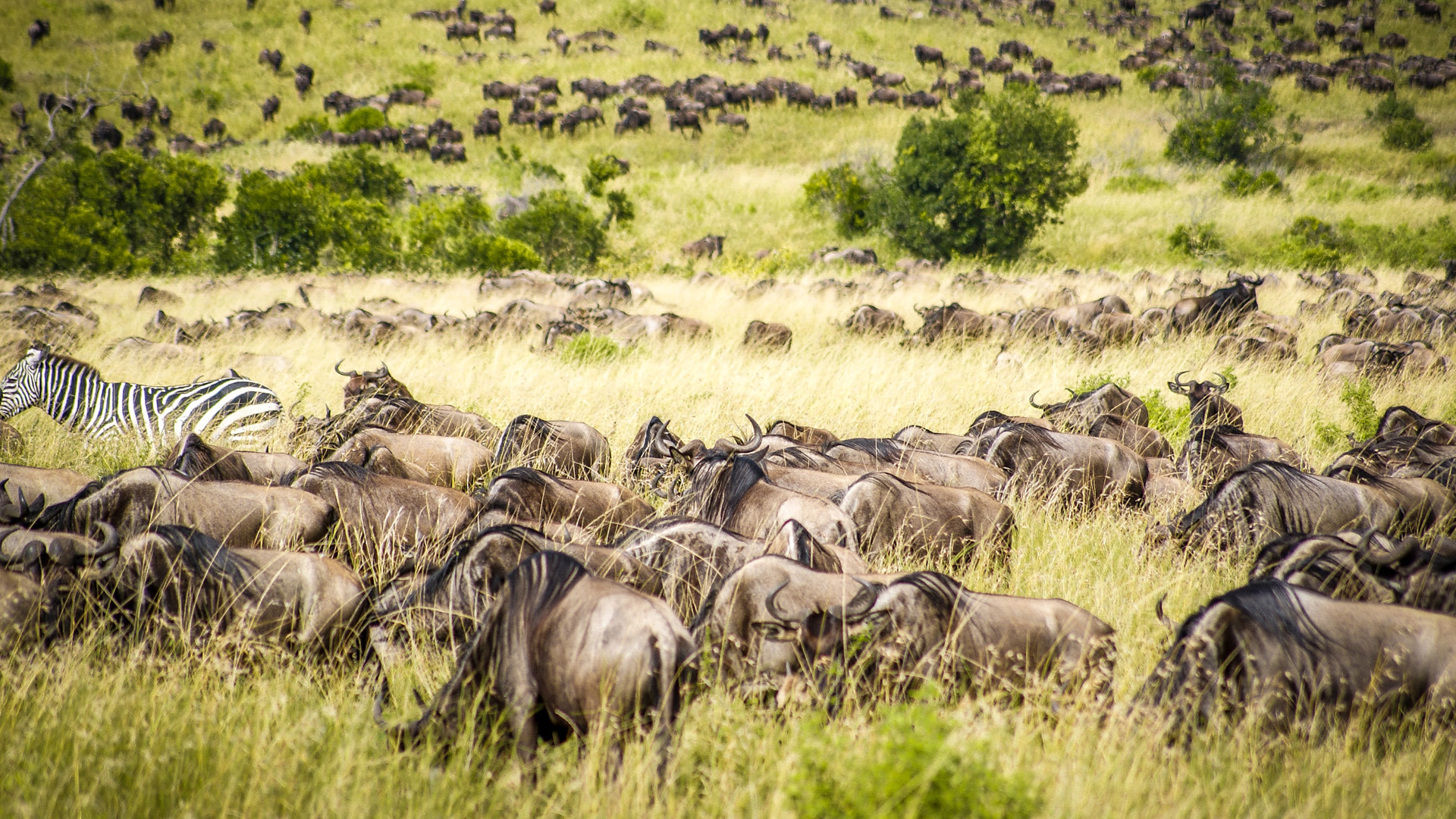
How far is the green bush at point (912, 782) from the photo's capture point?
244 cm

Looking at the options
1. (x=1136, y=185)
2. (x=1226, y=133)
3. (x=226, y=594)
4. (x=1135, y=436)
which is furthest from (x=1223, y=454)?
(x=1226, y=133)

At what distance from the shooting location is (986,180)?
23.6m

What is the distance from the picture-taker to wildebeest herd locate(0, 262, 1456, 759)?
3.14 metres

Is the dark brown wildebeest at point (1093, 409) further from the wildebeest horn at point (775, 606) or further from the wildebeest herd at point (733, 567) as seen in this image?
the wildebeest horn at point (775, 606)

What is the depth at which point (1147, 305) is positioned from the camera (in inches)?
618

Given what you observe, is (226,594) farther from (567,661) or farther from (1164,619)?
(1164,619)

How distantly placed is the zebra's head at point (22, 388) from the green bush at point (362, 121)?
3695cm

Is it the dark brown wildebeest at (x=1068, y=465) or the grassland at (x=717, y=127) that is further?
the grassland at (x=717, y=127)

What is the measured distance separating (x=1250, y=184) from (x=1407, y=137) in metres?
10.7

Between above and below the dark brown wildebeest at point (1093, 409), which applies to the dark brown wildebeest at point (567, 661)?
above

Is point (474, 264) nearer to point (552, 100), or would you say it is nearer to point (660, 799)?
point (660, 799)

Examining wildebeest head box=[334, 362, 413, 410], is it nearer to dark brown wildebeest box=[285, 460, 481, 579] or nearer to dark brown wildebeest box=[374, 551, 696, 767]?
dark brown wildebeest box=[285, 460, 481, 579]

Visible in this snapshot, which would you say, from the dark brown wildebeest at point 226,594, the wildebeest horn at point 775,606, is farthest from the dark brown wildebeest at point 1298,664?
the dark brown wildebeest at point 226,594

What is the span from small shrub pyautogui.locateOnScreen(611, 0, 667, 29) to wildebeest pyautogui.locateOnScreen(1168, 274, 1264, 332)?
54090 millimetres
